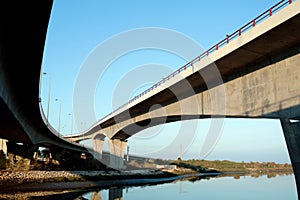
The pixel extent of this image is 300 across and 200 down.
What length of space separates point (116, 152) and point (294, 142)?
148 ft

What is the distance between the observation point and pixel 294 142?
1423 centimetres

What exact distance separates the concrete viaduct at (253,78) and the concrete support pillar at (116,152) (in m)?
32.4

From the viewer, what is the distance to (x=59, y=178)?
37344 millimetres

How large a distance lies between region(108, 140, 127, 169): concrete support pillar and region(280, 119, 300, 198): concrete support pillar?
142 feet

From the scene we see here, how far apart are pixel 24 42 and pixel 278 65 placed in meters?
11.9

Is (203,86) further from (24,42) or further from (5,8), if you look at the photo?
(5,8)

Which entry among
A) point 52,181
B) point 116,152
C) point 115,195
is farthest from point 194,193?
point 116,152

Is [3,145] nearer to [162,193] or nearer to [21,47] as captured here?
[162,193]

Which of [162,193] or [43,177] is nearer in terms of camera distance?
[162,193]

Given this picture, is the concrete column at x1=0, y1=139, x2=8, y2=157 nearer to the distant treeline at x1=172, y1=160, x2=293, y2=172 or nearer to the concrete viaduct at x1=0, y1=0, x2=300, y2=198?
the concrete viaduct at x1=0, y1=0, x2=300, y2=198

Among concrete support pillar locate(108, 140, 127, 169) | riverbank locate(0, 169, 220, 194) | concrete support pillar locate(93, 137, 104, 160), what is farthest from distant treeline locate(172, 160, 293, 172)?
riverbank locate(0, 169, 220, 194)

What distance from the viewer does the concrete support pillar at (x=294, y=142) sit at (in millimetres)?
14047

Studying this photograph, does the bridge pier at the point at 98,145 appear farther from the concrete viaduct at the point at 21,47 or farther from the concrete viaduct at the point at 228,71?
the concrete viaduct at the point at 21,47

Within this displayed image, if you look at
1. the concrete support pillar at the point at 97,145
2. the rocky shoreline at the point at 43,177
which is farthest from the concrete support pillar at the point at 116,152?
the concrete support pillar at the point at 97,145
